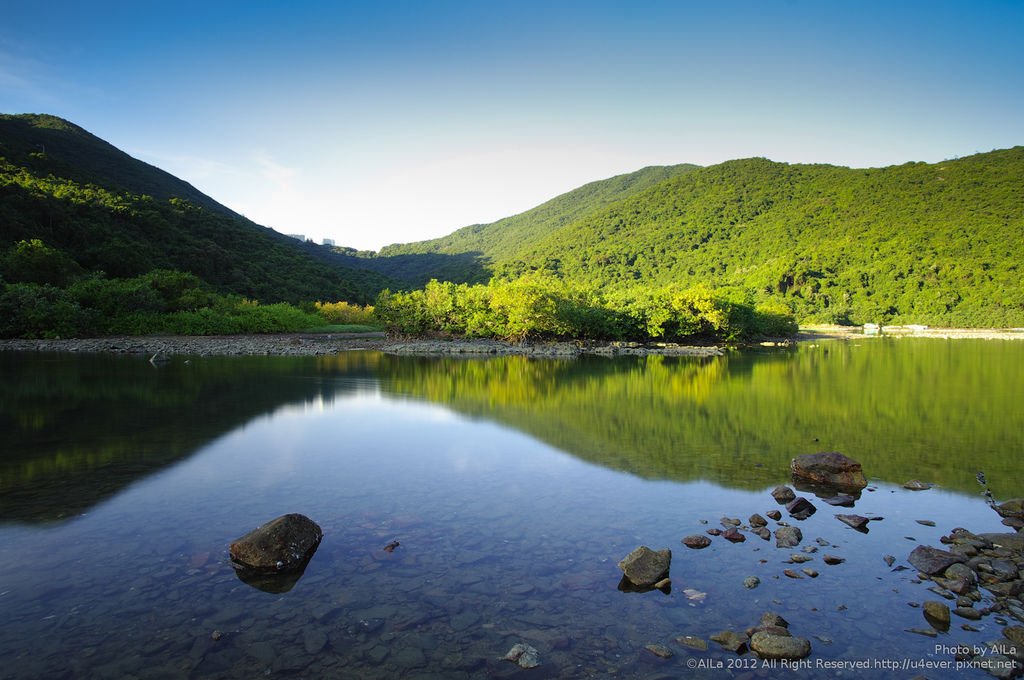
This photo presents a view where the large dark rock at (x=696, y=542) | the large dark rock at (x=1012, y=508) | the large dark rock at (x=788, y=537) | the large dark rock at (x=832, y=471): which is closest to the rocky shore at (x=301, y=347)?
the large dark rock at (x=832, y=471)

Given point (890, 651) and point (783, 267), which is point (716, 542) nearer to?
point (890, 651)

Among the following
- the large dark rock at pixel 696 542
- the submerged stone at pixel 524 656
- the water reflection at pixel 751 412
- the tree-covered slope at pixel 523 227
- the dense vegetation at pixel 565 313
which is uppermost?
the tree-covered slope at pixel 523 227

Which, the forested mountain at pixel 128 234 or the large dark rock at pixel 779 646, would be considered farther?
the forested mountain at pixel 128 234

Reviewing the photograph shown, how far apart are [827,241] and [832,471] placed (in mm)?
108914

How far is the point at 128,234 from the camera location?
71.3 meters

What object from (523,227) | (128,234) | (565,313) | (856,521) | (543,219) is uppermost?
(543,219)

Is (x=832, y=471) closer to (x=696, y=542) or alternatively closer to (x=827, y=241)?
(x=696, y=542)

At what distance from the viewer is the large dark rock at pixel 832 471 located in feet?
35.5

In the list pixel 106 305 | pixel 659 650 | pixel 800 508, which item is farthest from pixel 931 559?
pixel 106 305

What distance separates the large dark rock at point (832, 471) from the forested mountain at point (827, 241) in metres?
79.6

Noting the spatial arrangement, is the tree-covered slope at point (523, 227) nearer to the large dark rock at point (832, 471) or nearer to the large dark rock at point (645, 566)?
the large dark rock at point (832, 471)

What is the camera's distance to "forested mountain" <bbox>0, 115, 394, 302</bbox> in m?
62.8

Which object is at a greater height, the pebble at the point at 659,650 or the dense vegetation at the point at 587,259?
the dense vegetation at the point at 587,259

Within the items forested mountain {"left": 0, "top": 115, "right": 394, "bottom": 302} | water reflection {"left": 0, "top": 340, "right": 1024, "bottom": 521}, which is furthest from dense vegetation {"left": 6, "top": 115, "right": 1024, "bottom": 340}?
water reflection {"left": 0, "top": 340, "right": 1024, "bottom": 521}
